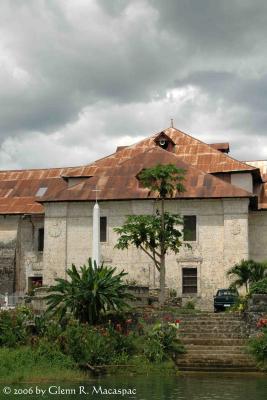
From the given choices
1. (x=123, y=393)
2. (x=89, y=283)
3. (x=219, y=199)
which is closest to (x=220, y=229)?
(x=219, y=199)

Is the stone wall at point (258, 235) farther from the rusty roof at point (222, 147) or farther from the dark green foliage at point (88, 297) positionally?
the dark green foliage at point (88, 297)

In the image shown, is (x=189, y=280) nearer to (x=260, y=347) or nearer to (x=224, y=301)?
(x=224, y=301)

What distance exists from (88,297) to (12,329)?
2.66m

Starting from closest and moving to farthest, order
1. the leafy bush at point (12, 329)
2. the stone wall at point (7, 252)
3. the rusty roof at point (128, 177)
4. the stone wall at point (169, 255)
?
the leafy bush at point (12, 329), the stone wall at point (169, 255), the rusty roof at point (128, 177), the stone wall at point (7, 252)

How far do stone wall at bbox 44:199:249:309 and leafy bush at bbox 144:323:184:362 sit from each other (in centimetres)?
1511

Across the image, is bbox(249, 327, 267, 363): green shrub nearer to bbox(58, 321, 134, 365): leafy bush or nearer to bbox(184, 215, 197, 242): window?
bbox(58, 321, 134, 365): leafy bush

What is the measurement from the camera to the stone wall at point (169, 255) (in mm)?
36250

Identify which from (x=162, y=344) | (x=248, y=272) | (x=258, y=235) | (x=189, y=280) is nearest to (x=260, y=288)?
(x=162, y=344)

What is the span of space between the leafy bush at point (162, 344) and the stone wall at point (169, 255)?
49.6 ft

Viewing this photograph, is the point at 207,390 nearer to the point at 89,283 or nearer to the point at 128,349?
the point at 128,349

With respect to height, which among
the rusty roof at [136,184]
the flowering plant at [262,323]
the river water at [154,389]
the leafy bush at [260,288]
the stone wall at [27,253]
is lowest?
the river water at [154,389]

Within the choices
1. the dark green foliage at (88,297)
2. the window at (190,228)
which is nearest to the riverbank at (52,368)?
the dark green foliage at (88,297)

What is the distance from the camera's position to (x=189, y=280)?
1443 inches

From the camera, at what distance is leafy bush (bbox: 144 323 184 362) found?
65.4ft
